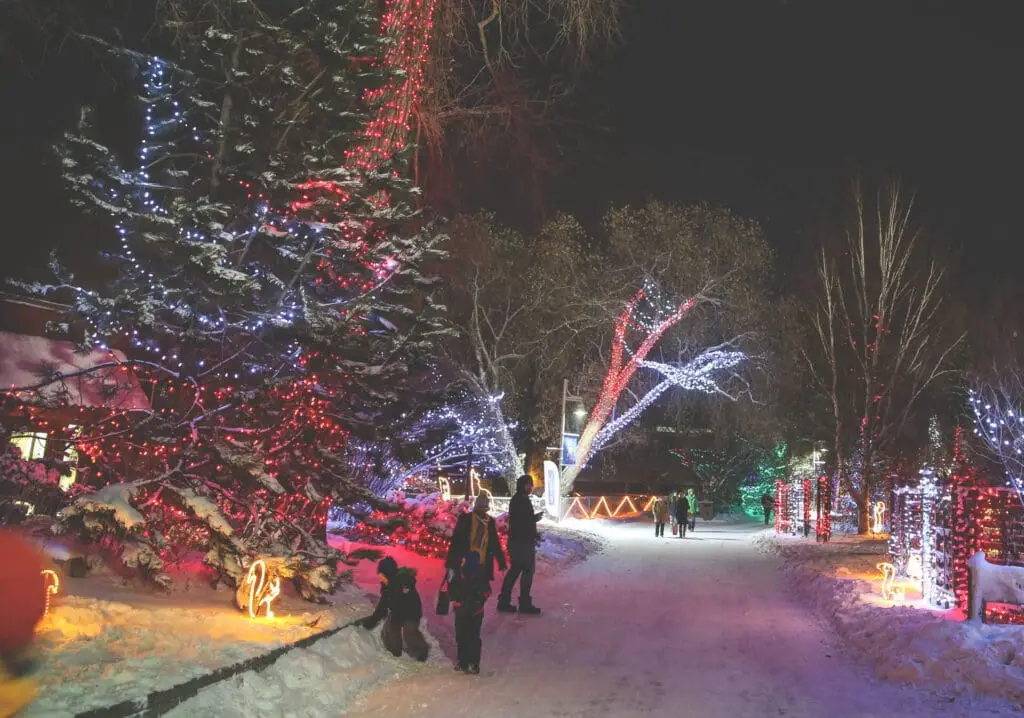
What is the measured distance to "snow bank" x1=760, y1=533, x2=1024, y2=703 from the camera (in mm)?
8039

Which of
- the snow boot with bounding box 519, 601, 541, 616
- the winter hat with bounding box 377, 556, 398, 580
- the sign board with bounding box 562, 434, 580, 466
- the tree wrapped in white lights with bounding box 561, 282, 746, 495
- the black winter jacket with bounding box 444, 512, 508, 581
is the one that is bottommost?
the snow boot with bounding box 519, 601, 541, 616

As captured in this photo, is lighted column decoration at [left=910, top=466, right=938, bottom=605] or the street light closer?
lighted column decoration at [left=910, top=466, right=938, bottom=605]

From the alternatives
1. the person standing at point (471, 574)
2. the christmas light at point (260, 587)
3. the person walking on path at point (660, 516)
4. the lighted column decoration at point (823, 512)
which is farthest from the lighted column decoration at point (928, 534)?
the person walking on path at point (660, 516)

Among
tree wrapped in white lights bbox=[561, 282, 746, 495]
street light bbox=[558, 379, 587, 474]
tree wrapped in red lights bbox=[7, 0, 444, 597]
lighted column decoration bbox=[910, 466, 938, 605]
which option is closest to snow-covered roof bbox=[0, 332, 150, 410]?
tree wrapped in red lights bbox=[7, 0, 444, 597]

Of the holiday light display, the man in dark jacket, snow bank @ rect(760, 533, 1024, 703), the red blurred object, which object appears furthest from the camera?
the holiday light display

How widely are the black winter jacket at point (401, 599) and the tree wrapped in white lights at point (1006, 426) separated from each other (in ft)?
27.5

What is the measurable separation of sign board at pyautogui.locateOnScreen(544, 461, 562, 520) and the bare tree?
10605mm

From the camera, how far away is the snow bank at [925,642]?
8039mm

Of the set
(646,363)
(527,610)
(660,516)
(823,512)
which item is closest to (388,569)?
(527,610)

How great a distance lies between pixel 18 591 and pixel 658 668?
6374 millimetres

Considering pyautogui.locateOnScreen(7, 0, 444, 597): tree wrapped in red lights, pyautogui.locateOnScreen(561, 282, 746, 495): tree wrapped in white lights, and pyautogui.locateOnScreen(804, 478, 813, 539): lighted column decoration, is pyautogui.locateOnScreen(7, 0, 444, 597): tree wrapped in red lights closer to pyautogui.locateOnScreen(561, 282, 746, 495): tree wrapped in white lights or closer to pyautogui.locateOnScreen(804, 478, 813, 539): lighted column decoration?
pyautogui.locateOnScreen(561, 282, 746, 495): tree wrapped in white lights

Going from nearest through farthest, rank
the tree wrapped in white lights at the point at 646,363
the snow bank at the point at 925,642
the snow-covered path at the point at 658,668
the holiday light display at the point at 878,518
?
the snow-covered path at the point at 658,668, the snow bank at the point at 925,642, the holiday light display at the point at 878,518, the tree wrapped in white lights at the point at 646,363

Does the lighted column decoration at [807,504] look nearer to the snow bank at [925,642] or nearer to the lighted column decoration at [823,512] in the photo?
the lighted column decoration at [823,512]

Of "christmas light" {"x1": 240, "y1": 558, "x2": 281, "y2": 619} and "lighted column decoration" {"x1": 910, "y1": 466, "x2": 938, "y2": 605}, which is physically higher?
"lighted column decoration" {"x1": 910, "y1": 466, "x2": 938, "y2": 605}
